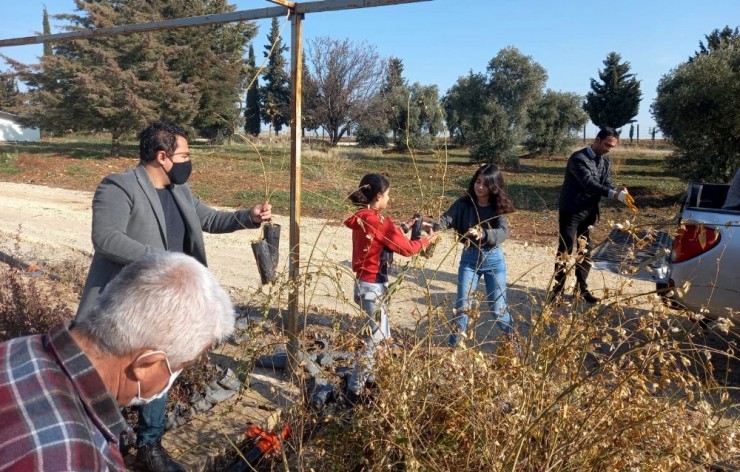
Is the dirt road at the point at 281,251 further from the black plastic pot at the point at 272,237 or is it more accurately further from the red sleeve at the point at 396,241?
the red sleeve at the point at 396,241

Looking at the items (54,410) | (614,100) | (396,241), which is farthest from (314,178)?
(614,100)

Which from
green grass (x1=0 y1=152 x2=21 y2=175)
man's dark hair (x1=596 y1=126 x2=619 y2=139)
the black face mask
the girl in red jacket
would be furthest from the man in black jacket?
green grass (x1=0 y1=152 x2=21 y2=175)

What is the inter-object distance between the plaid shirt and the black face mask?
1.69 m

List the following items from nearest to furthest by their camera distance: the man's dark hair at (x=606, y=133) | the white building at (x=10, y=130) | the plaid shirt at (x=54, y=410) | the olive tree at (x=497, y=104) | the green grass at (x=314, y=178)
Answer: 1. the plaid shirt at (x=54, y=410)
2. the man's dark hair at (x=606, y=133)
3. the green grass at (x=314, y=178)
4. the olive tree at (x=497, y=104)
5. the white building at (x=10, y=130)

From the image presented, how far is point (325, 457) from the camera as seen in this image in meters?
2.64

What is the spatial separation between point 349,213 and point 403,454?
4.96ft

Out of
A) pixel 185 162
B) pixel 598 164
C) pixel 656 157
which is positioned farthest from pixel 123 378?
pixel 656 157

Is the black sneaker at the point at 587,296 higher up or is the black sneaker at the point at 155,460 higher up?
the black sneaker at the point at 587,296

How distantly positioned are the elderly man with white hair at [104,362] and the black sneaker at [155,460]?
1557mm

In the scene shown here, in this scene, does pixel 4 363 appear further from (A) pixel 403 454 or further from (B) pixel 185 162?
(B) pixel 185 162

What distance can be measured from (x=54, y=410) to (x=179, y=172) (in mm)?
1947

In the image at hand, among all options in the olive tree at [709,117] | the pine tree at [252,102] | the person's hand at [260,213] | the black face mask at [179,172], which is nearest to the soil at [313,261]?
the person's hand at [260,213]

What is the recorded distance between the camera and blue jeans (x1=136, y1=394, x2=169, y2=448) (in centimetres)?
288

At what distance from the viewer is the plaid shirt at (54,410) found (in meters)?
1.19
